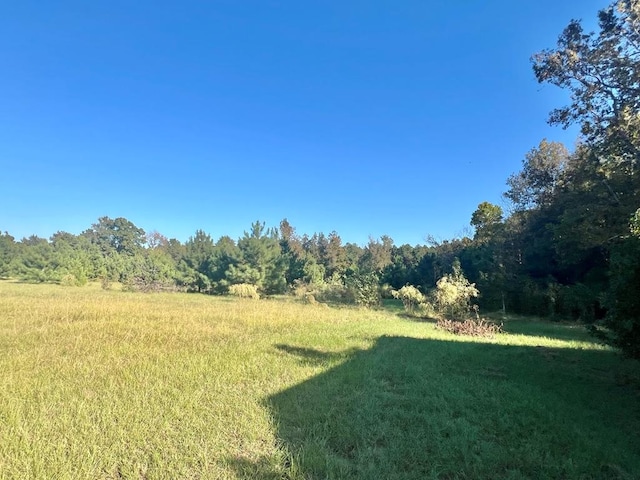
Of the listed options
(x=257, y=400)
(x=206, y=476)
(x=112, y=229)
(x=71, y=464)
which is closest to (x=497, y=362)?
(x=257, y=400)

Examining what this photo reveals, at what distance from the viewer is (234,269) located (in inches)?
1064

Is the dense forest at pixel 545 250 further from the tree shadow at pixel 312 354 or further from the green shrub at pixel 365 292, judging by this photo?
the tree shadow at pixel 312 354

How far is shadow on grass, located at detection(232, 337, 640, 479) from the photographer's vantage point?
282cm

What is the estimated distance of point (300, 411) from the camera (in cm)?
379

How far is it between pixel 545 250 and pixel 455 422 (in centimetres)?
2054

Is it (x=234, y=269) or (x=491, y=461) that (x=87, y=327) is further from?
(x=234, y=269)

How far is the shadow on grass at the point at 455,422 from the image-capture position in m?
2.82

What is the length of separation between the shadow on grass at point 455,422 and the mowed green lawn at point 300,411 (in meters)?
0.02

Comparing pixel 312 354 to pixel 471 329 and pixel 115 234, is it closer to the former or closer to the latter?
pixel 471 329

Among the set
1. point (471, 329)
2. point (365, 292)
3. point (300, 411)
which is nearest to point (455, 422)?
A: point (300, 411)

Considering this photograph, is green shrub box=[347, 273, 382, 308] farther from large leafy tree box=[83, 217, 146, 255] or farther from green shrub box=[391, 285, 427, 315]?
large leafy tree box=[83, 217, 146, 255]

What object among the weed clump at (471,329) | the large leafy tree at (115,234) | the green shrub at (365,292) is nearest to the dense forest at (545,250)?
the green shrub at (365,292)

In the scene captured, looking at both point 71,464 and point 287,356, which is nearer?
point 71,464

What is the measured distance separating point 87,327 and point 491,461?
28.6 ft
